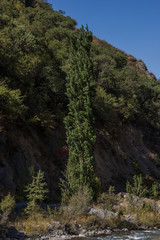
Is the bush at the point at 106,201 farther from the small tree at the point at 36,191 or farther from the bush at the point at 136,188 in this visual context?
the small tree at the point at 36,191

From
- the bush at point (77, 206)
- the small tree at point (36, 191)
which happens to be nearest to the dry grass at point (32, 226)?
the small tree at point (36, 191)

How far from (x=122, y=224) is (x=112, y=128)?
21074 millimetres

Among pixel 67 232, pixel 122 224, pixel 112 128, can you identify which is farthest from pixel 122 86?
pixel 67 232

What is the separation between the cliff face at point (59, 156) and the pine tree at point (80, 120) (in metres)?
2.86

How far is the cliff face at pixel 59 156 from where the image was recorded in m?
18.1

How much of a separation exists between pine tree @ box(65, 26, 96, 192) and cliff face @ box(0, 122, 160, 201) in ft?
9.39

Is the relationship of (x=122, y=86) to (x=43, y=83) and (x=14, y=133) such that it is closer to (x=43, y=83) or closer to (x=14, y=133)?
(x=43, y=83)

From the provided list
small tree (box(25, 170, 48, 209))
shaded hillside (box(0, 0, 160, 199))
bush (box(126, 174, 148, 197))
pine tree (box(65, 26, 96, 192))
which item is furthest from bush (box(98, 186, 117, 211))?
small tree (box(25, 170, 48, 209))

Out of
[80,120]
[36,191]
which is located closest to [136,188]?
[80,120]

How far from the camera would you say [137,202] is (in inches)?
709

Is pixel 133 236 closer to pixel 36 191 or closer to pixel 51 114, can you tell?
pixel 36 191

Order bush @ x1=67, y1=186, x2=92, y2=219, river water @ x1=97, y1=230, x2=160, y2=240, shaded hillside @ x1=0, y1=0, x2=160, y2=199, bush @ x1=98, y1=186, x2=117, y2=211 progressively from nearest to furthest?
river water @ x1=97, y1=230, x2=160, y2=240, bush @ x1=67, y1=186, x2=92, y2=219, bush @ x1=98, y1=186, x2=117, y2=211, shaded hillside @ x1=0, y1=0, x2=160, y2=199

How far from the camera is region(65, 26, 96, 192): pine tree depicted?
62.0 feet

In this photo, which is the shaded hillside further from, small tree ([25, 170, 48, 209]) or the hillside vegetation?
small tree ([25, 170, 48, 209])
